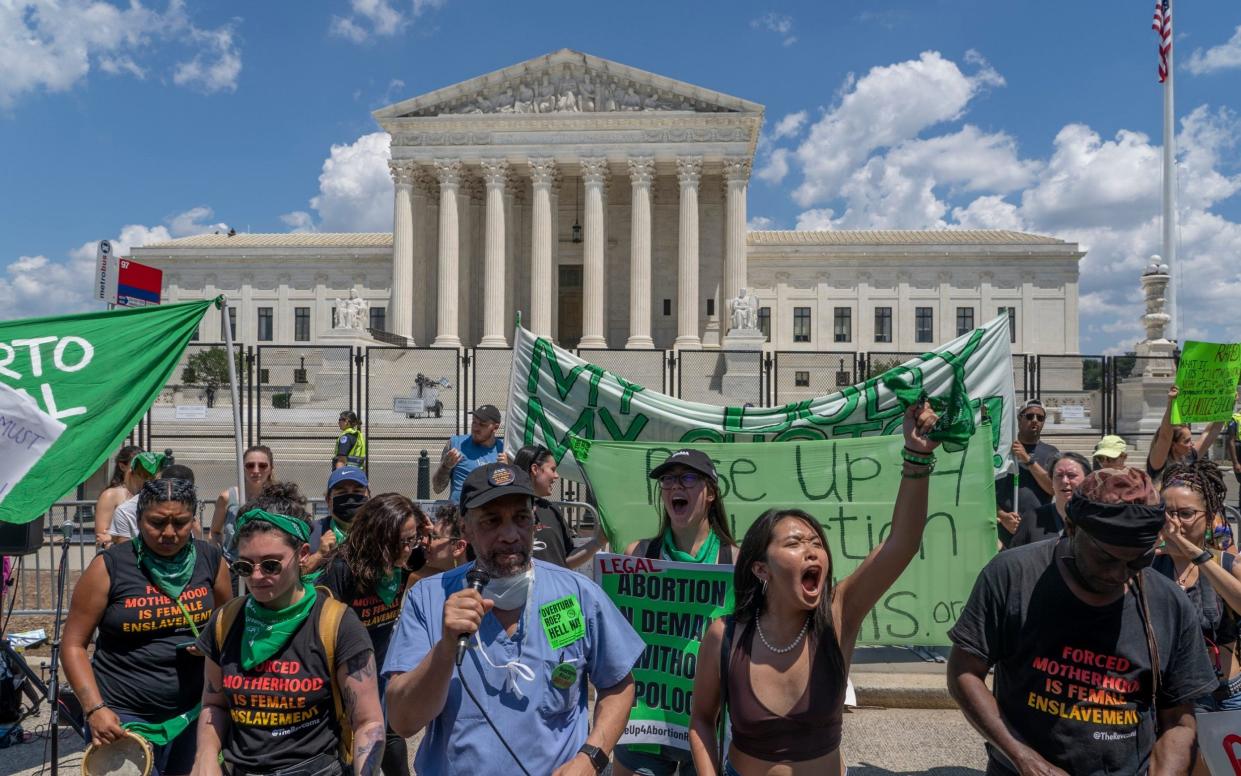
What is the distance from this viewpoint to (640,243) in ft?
152

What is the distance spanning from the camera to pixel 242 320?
59688 millimetres

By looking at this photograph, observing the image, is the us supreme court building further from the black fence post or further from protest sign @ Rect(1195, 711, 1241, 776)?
protest sign @ Rect(1195, 711, 1241, 776)

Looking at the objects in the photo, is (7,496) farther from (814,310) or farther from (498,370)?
(814,310)

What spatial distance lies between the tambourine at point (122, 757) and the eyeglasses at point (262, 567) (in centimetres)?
115

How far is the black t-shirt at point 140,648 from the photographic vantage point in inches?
151

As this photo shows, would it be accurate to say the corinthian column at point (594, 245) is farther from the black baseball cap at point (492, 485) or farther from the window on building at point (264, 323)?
the black baseball cap at point (492, 485)

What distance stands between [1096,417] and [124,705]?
28.3 meters

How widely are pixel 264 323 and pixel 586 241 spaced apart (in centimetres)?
2672

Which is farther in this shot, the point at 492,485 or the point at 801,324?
the point at 801,324

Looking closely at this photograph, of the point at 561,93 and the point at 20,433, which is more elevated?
the point at 561,93

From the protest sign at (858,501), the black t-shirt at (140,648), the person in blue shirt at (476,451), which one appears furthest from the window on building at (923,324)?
the black t-shirt at (140,648)

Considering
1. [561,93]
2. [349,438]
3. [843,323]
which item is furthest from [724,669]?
[843,323]

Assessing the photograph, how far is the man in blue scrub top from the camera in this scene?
265cm

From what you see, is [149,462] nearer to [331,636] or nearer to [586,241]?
[331,636]
